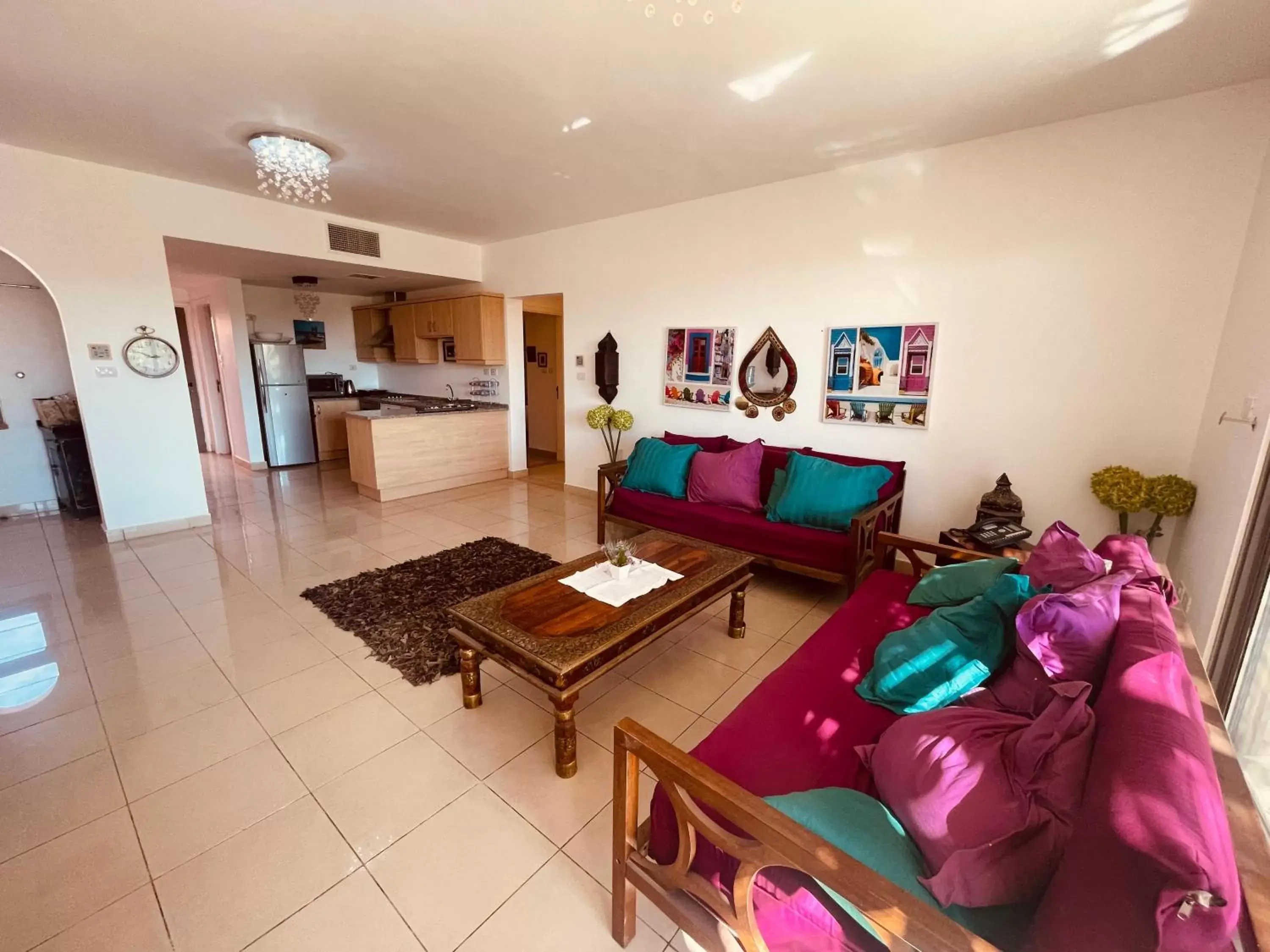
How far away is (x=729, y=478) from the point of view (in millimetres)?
3605

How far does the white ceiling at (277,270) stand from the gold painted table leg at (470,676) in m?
4.26

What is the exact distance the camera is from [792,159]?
3.30m

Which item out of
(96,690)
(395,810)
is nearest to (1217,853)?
(395,810)

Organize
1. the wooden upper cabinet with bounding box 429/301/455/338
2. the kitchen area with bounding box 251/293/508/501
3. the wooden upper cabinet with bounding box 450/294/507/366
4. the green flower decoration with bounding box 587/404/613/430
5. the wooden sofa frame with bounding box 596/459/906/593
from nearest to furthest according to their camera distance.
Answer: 1. the wooden sofa frame with bounding box 596/459/906/593
2. the green flower decoration with bounding box 587/404/613/430
3. the kitchen area with bounding box 251/293/508/501
4. the wooden upper cabinet with bounding box 450/294/507/366
5. the wooden upper cabinet with bounding box 429/301/455/338

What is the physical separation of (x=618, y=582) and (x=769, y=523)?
1.33 metres

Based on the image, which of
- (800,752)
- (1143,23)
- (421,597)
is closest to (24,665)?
(421,597)

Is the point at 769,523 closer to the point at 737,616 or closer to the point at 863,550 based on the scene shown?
the point at 863,550

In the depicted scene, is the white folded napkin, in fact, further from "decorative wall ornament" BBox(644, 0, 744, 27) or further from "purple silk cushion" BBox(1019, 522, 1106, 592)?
"decorative wall ornament" BBox(644, 0, 744, 27)

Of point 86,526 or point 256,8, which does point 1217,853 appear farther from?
point 86,526

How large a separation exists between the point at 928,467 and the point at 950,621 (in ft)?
6.73

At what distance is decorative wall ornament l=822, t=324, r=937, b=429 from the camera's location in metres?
3.30

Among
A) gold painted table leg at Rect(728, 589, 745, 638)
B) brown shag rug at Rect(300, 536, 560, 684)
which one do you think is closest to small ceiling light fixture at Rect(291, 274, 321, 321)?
brown shag rug at Rect(300, 536, 560, 684)

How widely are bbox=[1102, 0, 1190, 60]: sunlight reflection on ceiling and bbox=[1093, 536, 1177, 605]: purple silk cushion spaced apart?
6.23ft

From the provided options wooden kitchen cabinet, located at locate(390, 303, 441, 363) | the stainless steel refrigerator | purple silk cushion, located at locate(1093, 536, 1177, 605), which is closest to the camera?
purple silk cushion, located at locate(1093, 536, 1177, 605)
